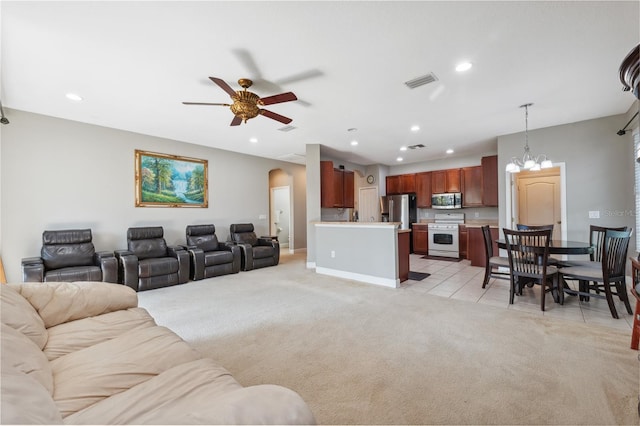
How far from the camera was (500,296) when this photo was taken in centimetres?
365

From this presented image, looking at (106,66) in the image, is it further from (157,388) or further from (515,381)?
(515,381)

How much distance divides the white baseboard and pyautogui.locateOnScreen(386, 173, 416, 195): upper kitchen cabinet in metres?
3.97

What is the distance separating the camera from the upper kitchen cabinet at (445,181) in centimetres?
690

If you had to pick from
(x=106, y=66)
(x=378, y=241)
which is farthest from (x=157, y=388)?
(x=378, y=241)

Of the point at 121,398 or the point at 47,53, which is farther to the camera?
the point at 47,53

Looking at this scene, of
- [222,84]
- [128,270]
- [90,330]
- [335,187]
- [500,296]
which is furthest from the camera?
[335,187]

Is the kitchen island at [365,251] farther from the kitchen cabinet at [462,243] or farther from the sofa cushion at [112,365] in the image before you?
the sofa cushion at [112,365]

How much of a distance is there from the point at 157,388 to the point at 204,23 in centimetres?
245

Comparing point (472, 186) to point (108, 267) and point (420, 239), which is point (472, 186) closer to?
point (420, 239)

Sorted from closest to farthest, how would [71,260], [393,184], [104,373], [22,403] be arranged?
[22,403] < [104,373] < [71,260] < [393,184]

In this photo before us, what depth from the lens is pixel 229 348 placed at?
2.34m

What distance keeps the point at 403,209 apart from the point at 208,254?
5.18 metres

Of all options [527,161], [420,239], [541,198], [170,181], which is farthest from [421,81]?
[541,198]

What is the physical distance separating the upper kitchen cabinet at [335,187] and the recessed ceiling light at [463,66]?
351cm
